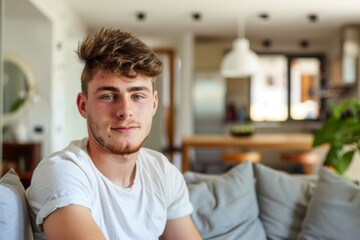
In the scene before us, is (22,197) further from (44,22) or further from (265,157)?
(265,157)

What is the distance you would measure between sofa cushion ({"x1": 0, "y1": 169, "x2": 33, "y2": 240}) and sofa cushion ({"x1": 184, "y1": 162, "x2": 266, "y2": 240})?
0.85 m

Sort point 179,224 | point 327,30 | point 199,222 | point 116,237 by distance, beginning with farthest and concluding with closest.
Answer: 1. point 327,30
2. point 199,222
3. point 179,224
4. point 116,237

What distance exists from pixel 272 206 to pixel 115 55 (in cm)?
122

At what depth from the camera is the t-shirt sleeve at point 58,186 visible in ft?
3.63

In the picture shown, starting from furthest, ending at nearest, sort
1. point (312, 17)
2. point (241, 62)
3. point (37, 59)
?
point (312, 17), point (37, 59), point (241, 62)

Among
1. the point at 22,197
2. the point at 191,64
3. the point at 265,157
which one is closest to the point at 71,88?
the point at 191,64

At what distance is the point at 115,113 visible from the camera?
1.27m

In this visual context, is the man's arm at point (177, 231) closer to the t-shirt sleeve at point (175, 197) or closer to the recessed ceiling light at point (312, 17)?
the t-shirt sleeve at point (175, 197)

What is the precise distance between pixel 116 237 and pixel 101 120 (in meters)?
0.33

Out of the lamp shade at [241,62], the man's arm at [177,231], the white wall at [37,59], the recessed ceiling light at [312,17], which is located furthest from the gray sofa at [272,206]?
the recessed ceiling light at [312,17]

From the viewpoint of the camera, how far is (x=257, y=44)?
803 centimetres

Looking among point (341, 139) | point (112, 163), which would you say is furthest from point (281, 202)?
point (112, 163)

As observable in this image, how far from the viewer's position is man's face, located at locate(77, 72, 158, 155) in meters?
1.27

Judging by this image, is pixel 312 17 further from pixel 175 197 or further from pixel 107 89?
pixel 107 89
